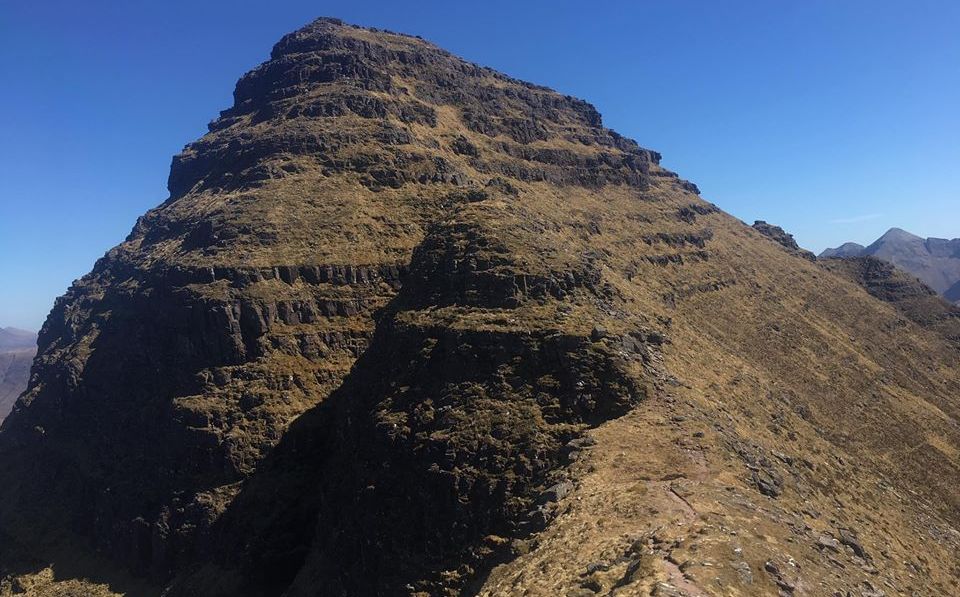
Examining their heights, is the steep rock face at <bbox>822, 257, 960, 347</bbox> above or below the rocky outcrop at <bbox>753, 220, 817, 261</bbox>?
below

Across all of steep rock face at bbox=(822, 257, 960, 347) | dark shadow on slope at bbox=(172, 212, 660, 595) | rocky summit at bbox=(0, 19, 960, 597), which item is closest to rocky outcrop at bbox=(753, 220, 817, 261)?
steep rock face at bbox=(822, 257, 960, 347)

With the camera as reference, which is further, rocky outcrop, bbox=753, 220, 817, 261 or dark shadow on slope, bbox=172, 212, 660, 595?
rocky outcrop, bbox=753, 220, 817, 261

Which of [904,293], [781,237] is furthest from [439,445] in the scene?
[781,237]

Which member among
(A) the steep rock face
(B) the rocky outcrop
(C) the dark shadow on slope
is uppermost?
(B) the rocky outcrop

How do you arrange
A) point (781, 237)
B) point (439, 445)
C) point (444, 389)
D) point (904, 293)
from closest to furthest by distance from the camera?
point (439, 445) → point (444, 389) → point (904, 293) → point (781, 237)

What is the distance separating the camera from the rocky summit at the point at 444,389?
28375 mm

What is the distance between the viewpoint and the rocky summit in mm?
28375

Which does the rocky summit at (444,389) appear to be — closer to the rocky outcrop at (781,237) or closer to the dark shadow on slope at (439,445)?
the dark shadow on slope at (439,445)

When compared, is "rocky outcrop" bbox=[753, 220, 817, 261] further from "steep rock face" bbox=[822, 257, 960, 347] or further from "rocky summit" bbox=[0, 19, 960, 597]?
"rocky summit" bbox=[0, 19, 960, 597]

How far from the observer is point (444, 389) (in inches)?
1433

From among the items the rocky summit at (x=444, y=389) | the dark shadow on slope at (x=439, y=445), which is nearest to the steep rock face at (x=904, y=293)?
the rocky summit at (x=444, y=389)

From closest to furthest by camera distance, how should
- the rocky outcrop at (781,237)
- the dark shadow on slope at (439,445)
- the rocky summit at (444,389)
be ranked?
the rocky summit at (444,389)
the dark shadow on slope at (439,445)
the rocky outcrop at (781,237)

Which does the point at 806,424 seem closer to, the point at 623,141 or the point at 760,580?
the point at 760,580

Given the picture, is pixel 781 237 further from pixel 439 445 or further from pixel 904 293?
pixel 439 445
